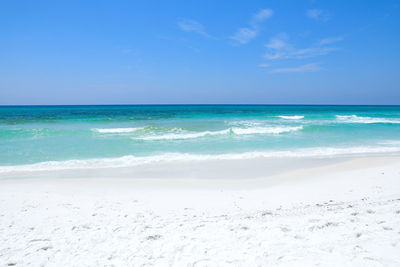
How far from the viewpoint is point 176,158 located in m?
9.50

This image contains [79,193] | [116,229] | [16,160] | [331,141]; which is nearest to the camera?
[116,229]

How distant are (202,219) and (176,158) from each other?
5.52 m

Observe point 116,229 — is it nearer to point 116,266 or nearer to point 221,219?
point 116,266

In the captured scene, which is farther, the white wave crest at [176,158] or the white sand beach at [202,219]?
the white wave crest at [176,158]

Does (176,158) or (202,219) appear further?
(176,158)

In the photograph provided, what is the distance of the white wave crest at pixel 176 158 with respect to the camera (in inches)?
320

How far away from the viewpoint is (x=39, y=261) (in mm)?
2955

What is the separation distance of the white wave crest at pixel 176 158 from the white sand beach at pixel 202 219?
3.38ft

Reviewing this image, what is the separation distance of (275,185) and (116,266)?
481 cm

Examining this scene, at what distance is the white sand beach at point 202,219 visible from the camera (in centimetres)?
294

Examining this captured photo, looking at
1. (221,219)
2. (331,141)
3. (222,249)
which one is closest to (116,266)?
(222,249)

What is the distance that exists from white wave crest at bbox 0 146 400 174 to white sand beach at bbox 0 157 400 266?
40.6 inches

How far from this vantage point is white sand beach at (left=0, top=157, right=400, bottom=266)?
2.94 metres

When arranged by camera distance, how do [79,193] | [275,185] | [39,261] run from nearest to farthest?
[39,261], [79,193], [275,185]
